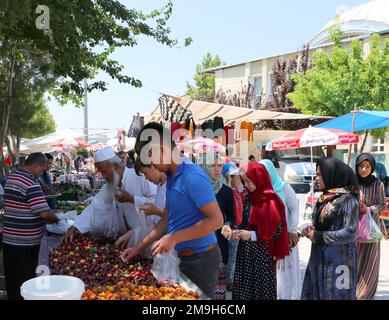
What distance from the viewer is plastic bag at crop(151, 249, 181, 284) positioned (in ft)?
10.0

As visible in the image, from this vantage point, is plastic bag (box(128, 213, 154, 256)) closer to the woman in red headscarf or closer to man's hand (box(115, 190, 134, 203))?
man's hand (box(115, 190, 134, 203))

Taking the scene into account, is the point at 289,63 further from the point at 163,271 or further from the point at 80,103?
the point at 163,271

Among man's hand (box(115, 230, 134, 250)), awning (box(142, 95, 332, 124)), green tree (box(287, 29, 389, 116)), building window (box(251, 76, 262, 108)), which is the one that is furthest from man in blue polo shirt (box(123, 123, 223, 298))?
building window (box(251, 76, 262, 108))

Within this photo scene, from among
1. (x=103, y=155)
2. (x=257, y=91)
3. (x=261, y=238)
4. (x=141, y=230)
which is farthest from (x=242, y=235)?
(x=257, y=91)

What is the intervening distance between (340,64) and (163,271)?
701 inches

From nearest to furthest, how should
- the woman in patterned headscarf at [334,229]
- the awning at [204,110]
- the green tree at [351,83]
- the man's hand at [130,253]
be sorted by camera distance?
the man's hand at [130,253] → the woman in patterned headscarf at [334,229] → the awning at [204,110] → the green tree at [351,83]

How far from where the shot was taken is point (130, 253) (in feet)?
11.2

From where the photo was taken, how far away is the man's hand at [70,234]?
411cm

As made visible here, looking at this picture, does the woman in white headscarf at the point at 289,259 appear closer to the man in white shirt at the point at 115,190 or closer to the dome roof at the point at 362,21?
the man in white shirt at the point at 115,190

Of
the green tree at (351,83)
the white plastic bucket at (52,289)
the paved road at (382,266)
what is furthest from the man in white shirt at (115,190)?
the green tree at (351,83)

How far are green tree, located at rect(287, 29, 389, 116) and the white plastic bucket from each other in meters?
16.7

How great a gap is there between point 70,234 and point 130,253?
3.12 ft

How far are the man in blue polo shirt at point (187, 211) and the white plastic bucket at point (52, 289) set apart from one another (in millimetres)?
500
